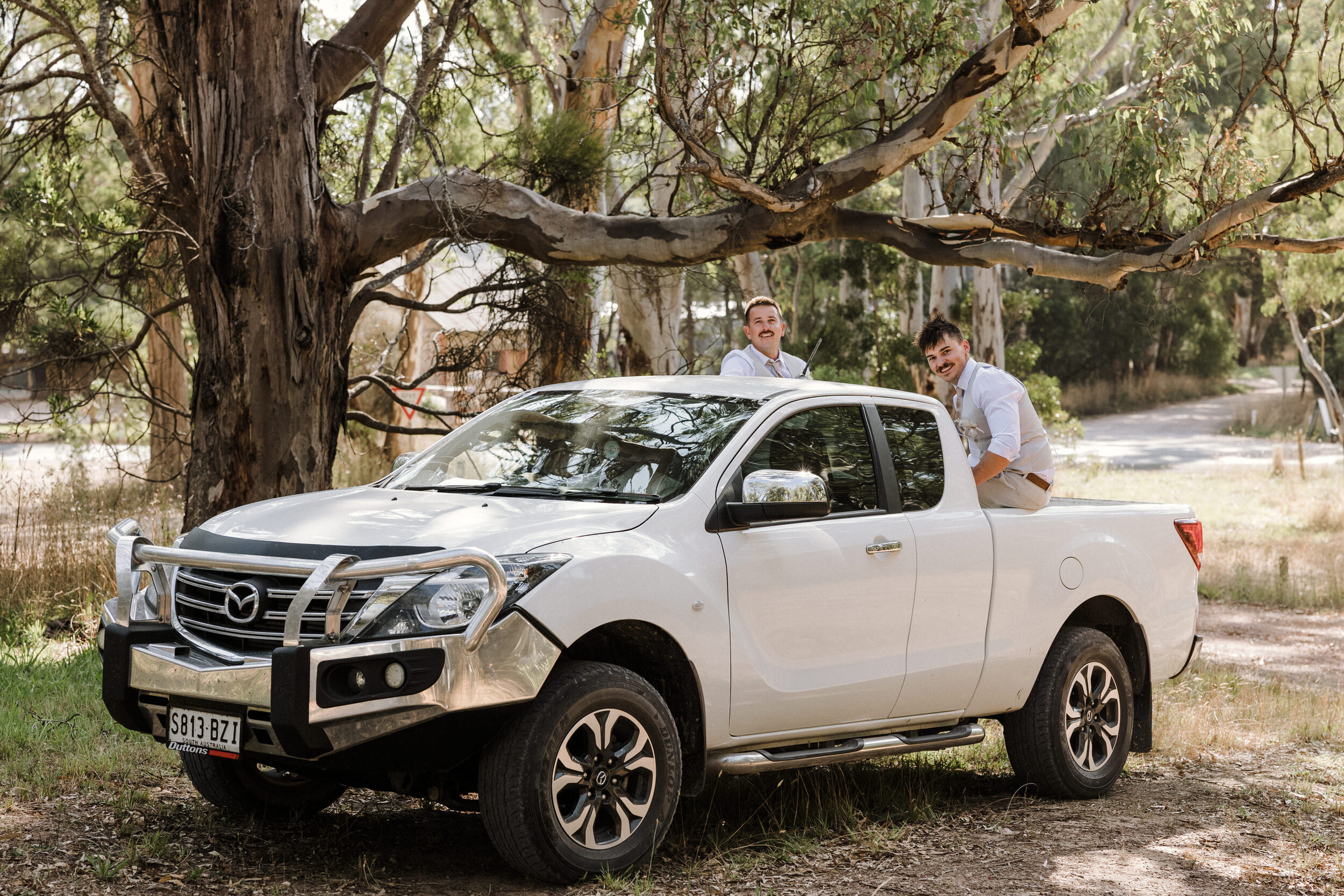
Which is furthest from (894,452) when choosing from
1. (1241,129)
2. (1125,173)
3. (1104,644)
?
(1241,129)

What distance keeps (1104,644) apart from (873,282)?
16204mm

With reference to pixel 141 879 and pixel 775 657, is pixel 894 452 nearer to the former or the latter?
pixel 775 657

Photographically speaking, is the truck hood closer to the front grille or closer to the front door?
the front grille

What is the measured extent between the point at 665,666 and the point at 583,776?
557mm

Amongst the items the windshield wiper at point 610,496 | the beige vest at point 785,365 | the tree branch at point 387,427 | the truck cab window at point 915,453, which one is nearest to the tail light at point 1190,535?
the truck cab window at point 915,453

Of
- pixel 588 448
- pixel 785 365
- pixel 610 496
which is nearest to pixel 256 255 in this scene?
pixel 785 365

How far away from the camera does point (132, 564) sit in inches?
199

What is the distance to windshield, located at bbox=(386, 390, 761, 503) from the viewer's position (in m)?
5.35

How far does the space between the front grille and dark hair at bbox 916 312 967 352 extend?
373 cm

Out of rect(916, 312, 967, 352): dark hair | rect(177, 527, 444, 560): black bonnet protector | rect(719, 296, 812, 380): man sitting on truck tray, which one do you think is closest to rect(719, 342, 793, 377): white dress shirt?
rect(719, 296, 812, 380): man sitting on truck tray

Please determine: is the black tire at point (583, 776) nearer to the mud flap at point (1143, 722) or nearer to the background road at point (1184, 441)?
the mud flap at point (1143, 722)

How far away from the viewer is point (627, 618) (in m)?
4.74

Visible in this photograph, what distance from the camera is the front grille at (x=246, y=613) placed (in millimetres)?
4414

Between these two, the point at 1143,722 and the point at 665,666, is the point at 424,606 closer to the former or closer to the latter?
the point at 665,666
